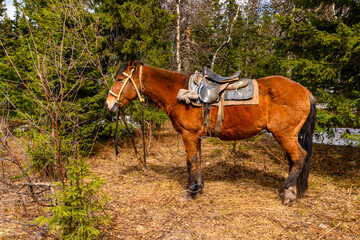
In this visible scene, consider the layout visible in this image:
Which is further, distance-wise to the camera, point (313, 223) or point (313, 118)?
point (313, 118)

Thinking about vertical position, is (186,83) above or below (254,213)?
above

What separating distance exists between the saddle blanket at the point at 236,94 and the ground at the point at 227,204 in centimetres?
149

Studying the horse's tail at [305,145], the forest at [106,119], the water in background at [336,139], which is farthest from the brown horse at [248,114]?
the water in background at [336,139]

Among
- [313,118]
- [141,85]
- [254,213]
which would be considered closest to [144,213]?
[254,213]

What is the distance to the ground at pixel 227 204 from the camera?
9.14ft

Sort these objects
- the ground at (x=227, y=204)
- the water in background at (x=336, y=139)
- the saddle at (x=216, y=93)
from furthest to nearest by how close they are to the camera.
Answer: the water in background at (x=336, y=139) → the saddle at (x=216, y=93) → the ground at (x=227, y=204)

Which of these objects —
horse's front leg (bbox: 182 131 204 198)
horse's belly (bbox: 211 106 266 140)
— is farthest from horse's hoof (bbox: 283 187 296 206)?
horse's front leg (bbox: 182 131 204 198)

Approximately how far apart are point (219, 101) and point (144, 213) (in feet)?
7.22

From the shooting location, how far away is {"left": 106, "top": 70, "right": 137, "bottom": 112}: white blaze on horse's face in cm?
375

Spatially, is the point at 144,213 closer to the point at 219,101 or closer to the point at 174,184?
the point at 174,184

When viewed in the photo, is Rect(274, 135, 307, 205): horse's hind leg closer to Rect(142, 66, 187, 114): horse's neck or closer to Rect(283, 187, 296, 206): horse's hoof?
Rect(283, 187, 296, 206): horse's hoof

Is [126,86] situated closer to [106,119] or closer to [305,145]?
[106,119]

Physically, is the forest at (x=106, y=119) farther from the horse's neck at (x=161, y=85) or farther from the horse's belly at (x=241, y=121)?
the horse's belly at (x=241, y=121)

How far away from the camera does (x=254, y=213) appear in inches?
127
